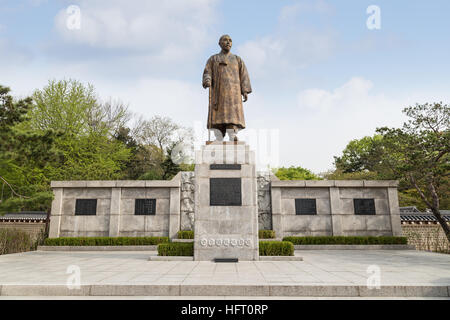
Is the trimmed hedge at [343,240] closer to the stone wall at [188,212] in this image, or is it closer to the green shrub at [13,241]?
the stone wall at [188,212]

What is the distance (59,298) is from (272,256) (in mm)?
5743

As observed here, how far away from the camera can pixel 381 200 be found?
14.5m

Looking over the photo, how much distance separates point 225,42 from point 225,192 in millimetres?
5397

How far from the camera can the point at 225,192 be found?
28.7 feet

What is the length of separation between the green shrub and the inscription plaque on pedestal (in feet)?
32.5

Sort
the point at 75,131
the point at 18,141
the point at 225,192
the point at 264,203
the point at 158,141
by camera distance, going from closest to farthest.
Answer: the point at 18,141
the point at 225,192
the point at 264,203
the point at 75,131
the point at 158,141

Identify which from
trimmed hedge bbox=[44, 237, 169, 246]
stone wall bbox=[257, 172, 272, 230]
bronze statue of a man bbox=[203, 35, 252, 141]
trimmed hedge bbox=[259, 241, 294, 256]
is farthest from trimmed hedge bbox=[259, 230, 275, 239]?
bronze statue of a man bbox=[203, 35, 252, 141]

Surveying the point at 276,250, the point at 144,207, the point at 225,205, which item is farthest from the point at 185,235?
the point at 276,250

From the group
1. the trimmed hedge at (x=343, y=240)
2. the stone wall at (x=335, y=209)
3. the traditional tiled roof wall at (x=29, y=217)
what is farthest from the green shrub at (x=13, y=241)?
the trimmed hedge at (x=343, y=240)

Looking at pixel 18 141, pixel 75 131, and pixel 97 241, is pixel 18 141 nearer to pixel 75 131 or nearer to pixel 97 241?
pixel 97 241

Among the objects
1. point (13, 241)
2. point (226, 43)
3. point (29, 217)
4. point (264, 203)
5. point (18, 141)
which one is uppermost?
point (226, 43)

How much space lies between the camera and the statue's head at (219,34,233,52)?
32.5 feet
